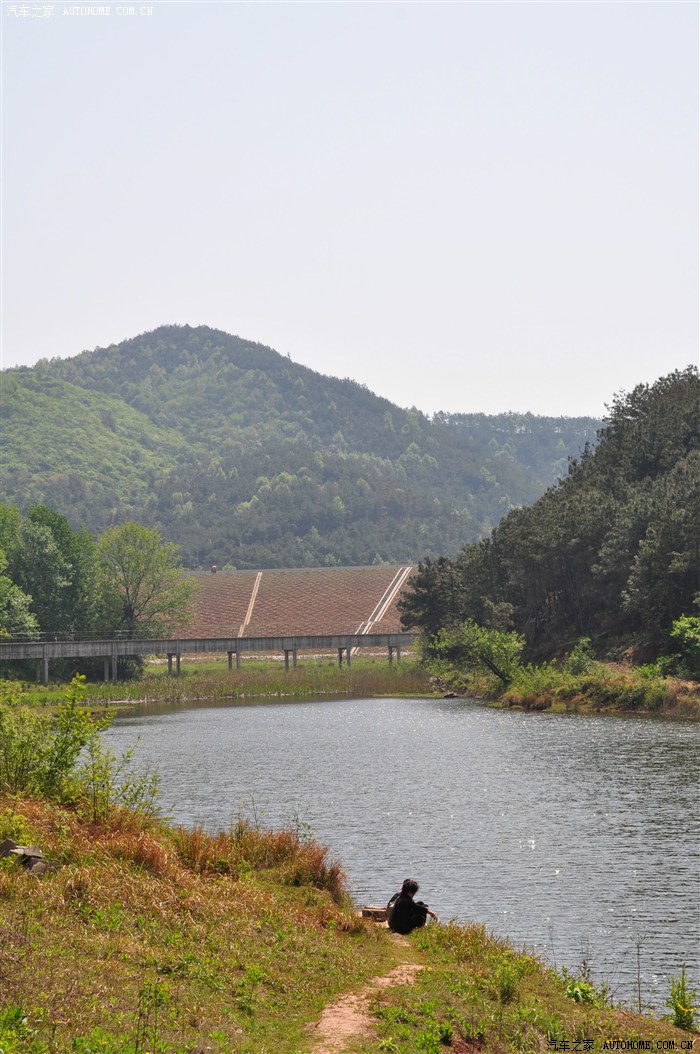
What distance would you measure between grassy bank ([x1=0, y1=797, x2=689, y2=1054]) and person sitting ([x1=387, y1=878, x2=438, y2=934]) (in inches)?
9.8

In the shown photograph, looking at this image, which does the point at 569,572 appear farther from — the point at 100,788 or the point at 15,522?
the point at 100,788

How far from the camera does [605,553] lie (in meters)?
81.6

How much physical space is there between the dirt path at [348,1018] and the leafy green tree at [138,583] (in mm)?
91682

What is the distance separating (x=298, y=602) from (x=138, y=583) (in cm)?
4618

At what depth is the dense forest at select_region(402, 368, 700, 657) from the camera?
7325 cm

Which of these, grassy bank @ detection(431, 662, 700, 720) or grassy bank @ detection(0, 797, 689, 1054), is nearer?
grassy bank @ detection(0, 797, 689, 1054)

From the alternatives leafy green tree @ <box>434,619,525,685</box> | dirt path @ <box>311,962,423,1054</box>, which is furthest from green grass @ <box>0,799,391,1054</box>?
leafy green tree @ <box>434,619,525,685</box>

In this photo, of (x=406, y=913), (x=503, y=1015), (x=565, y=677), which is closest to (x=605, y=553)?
(x=565, y=677)

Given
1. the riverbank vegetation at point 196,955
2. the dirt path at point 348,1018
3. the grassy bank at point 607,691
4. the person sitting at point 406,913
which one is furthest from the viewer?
the grassy bank at point 607,691

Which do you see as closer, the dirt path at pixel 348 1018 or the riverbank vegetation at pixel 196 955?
the riverbank vegetation at pixel 196 955

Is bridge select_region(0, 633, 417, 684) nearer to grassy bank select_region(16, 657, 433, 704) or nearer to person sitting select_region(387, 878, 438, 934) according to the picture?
grassy bank select_region(16, 657, 433, 704)

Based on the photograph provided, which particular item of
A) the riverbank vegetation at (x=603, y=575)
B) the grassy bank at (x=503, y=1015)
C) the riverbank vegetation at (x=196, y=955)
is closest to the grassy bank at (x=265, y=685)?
the riverbank vegetation at (x=603, y=575)

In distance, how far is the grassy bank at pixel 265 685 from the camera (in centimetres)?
8562

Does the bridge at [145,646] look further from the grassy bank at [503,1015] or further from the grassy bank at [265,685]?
the grassy bank at [503,1015]
